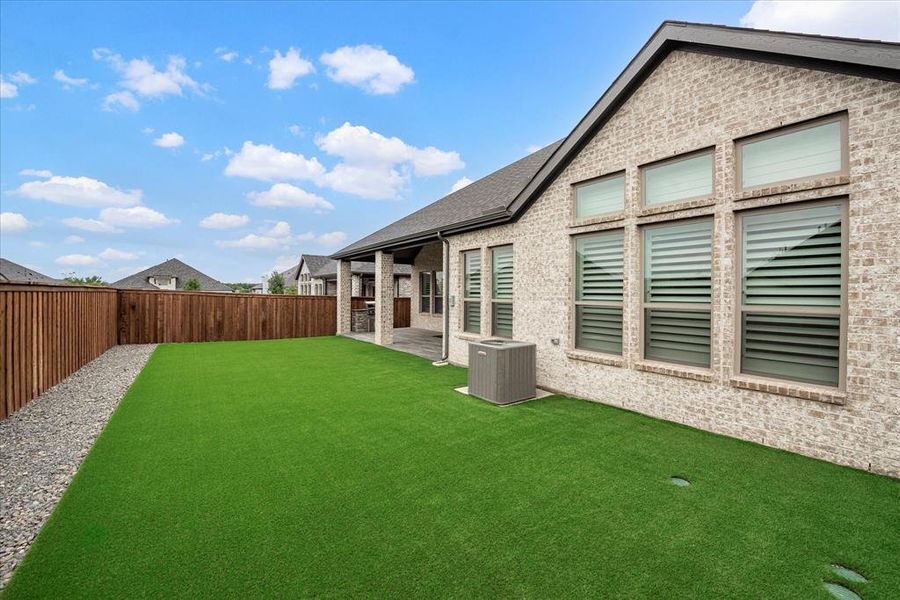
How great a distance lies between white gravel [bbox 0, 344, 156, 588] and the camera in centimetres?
288

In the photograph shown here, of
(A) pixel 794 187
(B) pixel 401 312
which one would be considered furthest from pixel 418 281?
(A) pixel 794 187

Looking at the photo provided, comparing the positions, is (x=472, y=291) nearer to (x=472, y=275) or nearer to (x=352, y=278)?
(x=472, y=275)

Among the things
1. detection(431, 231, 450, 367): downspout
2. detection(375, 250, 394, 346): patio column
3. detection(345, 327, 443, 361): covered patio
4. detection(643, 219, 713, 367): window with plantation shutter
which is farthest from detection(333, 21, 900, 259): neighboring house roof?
detection(375, 250, 394, 346): patio column

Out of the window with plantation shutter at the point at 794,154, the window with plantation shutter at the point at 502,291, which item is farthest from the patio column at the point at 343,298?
the window with plantation shutter at the point at 794,154

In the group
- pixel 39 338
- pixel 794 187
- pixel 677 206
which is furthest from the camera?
pixel 39 338

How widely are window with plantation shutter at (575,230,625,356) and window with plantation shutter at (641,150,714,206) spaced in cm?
76

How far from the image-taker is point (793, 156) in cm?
428

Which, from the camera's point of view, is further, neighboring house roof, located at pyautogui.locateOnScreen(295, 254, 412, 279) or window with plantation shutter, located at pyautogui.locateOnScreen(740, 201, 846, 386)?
neighboring house roof, located at pyautogui.locateOnScreen(295, 254, 412, 279)

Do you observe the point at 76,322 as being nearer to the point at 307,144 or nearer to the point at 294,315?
the point at 294,315

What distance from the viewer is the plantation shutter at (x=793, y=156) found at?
13.2 feet

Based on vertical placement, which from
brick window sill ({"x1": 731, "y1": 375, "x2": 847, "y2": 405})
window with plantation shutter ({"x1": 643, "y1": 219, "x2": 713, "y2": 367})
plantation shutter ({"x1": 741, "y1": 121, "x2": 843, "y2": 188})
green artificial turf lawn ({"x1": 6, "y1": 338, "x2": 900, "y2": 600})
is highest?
plantation shutter ({"x1": 741, "y1": 121, "x2": 843, "y2": 188})

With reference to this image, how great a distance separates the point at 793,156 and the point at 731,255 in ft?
3.98

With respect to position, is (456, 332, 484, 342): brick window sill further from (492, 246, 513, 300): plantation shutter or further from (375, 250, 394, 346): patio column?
(375, 250, 394, 346): patio column

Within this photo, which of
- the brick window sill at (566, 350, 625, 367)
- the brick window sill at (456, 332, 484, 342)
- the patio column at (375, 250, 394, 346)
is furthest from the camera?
the patio column at (375, 250, 394, 346)
